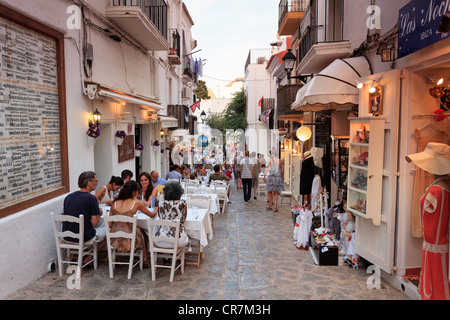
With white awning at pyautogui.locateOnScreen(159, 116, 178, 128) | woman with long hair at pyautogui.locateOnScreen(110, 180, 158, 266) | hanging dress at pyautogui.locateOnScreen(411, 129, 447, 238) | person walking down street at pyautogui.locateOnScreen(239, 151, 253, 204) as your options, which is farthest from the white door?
white awning at pyautogui.locateOnScreen(159, 116, 178, 128)

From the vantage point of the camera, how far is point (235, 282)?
548 cm

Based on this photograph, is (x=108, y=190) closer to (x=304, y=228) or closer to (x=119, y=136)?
(x=119, y=136)

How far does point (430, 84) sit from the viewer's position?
4988mm

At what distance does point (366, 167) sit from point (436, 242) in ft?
5.71

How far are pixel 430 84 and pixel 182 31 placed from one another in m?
17.2

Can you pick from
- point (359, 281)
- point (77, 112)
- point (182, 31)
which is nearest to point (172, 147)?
point (182, 31)

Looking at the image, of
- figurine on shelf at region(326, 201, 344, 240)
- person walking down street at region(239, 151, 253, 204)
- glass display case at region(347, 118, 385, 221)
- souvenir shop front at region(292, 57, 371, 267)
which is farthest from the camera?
person walking down street at region(239, 151, 253, 204)

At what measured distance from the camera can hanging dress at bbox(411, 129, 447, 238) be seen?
16.2 ft

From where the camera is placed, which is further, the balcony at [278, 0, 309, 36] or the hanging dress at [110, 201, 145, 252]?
the balcony at [278, 0, 309, 36]

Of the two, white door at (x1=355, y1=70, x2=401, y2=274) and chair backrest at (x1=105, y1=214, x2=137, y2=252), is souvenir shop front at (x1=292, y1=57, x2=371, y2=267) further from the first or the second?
chair backrest at (x1=105, y1=214, x2=137, y2=252)

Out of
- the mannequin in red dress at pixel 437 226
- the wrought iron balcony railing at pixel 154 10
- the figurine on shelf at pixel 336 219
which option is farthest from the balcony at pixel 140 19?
the mannequin in red dress at pixel 437 226

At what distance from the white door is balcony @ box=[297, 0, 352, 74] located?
2.21 m

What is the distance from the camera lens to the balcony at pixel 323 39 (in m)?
7.62

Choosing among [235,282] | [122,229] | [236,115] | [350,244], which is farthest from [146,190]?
[236,115]
